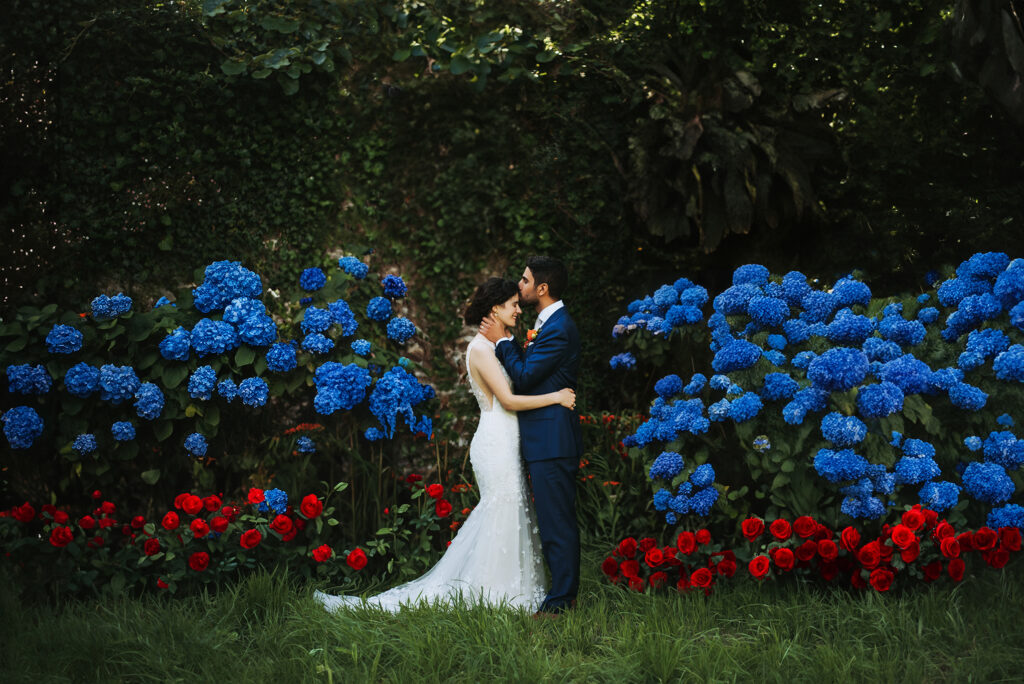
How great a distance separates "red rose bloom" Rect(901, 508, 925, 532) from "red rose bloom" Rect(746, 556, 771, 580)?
1.98 feet

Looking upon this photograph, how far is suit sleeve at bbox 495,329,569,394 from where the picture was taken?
3.71m

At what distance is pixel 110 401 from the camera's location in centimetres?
420

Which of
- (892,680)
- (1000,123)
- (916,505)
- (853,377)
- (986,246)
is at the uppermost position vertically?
(1000,123)

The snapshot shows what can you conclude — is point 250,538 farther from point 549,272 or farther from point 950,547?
point 950,547

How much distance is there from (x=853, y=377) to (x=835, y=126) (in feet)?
10.4

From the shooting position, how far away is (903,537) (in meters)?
3.31

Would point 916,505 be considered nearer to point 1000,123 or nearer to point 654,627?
point 654,627

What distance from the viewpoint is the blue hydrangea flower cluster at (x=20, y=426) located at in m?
3.98

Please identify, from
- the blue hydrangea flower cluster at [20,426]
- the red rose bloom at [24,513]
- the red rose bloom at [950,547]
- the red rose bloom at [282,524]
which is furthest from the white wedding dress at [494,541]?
the red rose bloom at [950,547]

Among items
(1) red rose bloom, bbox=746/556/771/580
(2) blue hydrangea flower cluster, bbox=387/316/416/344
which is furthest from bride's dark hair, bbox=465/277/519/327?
(1) red rose bloom, bbox=746/556/771/580

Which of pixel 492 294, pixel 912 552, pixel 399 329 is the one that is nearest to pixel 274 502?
pixel 399 329

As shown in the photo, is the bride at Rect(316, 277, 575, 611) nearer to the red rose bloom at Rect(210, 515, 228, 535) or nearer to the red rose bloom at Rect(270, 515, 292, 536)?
the red rose bloom at Rect(270, 515, 292, 536)

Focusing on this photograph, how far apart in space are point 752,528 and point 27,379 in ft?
11.7

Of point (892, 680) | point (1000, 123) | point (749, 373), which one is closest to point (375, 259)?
point (749, 373)
